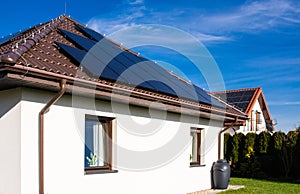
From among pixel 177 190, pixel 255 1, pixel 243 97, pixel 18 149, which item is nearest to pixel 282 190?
pixel 177 190

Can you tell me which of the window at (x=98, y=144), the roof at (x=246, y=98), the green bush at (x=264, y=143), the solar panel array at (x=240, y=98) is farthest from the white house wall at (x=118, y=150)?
the solar panel array at (x=240, y=98)

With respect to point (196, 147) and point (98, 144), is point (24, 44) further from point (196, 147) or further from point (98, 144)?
point (196, 147)

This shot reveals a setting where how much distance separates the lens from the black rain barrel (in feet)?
37.9

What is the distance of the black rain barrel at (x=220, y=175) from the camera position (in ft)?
37.9

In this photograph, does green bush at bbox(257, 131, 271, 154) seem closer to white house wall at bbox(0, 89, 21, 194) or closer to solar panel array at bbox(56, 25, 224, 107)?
solar panel array at bbox(56, 25, 224, 107)

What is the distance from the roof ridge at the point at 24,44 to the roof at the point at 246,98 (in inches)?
688

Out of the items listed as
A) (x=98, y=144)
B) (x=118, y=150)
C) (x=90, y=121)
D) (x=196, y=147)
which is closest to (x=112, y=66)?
(x=90, y=121)

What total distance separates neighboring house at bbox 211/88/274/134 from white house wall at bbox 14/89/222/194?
14727mm

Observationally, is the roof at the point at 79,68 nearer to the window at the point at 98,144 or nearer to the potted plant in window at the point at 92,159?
the window at the point at 98,144

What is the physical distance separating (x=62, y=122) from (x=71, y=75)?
41.4 inches

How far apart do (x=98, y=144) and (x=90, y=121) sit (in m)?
0.64

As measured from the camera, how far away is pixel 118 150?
8.03 meters

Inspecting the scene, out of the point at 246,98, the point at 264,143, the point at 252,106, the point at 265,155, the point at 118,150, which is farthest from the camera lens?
the point at 246,98

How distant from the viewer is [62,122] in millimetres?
6691
